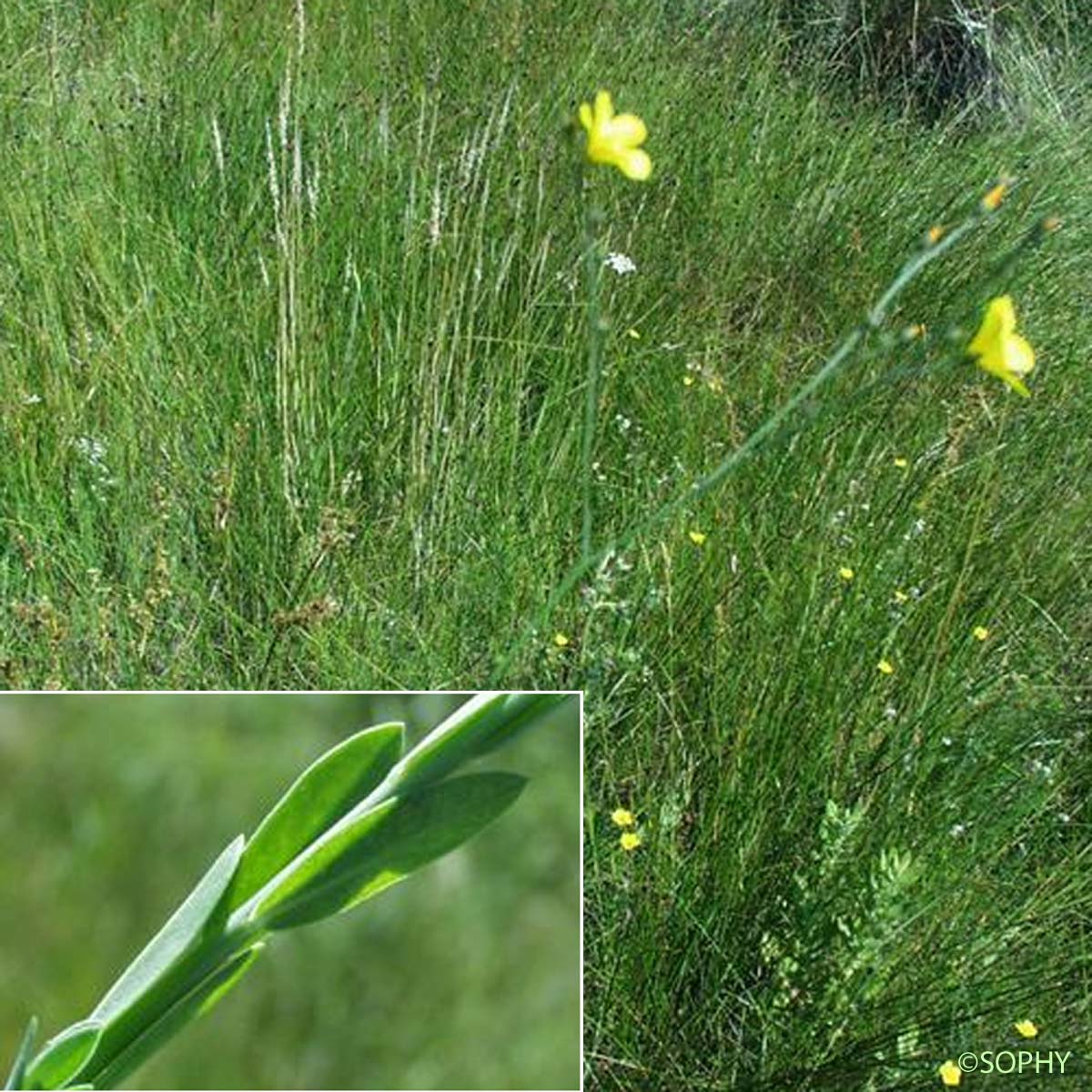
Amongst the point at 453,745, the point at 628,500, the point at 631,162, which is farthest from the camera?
the point at 628,500

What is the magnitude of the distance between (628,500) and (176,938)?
6.03 feet

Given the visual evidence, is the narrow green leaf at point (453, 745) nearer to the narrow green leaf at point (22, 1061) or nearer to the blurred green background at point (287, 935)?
the narrow green leaf at point (22, 1061)

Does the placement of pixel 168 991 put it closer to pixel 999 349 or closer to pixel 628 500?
pixel 999 349

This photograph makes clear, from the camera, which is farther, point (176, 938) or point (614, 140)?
point (614, 140)

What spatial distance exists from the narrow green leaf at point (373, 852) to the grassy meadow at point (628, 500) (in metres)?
0.42

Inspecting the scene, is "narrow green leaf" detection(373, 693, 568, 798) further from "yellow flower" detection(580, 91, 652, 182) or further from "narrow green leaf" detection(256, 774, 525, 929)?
"yellow flower" detection(580, 91, 652, 182)

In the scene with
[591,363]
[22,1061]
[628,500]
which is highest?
[22,1061]

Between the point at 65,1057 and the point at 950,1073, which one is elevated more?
the point at 65,1057

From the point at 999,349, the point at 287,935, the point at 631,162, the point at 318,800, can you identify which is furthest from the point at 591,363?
the point at 318,800

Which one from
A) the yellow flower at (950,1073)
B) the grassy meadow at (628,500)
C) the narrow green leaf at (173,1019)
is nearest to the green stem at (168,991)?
the narrow green leaf at (173,1019)

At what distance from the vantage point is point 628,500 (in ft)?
7.51

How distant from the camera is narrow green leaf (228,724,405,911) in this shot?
49cm

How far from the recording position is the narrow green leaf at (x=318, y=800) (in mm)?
490

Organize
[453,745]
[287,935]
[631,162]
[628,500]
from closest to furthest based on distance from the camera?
1. [453,745]
2. [287,935]
3. [631,162]
4. [628,500]
